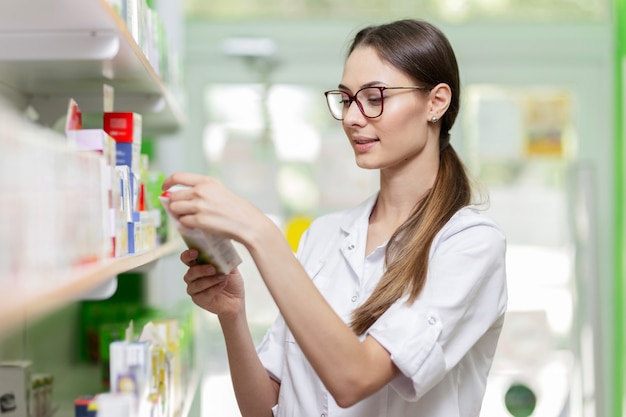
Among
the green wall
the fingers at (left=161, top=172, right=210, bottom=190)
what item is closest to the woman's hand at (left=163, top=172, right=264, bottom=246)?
the fingers at (left=161, top=172, right=210, bottom=190)

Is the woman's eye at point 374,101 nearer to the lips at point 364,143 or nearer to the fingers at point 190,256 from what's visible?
the lips at point 364,143

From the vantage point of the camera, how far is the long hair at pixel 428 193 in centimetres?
177

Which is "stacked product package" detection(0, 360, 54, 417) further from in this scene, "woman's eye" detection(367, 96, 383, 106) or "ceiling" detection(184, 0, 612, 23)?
"ceiling" detection(184, 0, 612, 23)

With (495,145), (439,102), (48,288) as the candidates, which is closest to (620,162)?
(495,145)

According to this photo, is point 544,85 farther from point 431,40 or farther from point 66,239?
point 66,239

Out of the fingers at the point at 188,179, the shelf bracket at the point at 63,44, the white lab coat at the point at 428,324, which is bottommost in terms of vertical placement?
the white lab coat at the point at 428,324

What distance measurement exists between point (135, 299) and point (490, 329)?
2.15 meters

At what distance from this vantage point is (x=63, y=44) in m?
1.65

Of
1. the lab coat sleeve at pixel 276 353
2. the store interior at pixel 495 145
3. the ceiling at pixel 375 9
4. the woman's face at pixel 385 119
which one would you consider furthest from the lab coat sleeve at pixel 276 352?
the ceiling at pixel 375 9

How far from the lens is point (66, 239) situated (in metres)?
1.20

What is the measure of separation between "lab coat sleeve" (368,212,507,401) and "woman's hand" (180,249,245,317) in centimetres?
44

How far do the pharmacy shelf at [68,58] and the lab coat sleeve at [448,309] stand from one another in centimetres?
80

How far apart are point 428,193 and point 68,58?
88 cm

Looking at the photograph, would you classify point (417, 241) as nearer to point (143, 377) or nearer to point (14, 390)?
Answer: point (143, 377)
